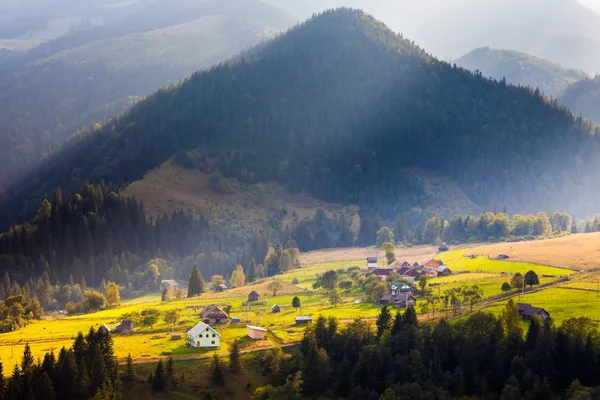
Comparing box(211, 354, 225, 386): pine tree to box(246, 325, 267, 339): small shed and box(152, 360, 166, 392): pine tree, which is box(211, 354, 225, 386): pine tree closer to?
box(152, 360, 166, 392): pine tree

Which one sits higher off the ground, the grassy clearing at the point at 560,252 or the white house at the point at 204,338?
the grassy clearing at the point at 560,252

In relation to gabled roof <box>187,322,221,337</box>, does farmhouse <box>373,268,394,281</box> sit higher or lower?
higher

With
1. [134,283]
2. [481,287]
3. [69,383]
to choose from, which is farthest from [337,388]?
[134,283]

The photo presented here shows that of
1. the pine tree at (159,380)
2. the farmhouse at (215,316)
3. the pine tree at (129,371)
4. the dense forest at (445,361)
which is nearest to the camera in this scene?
the dense forest at (445,361)

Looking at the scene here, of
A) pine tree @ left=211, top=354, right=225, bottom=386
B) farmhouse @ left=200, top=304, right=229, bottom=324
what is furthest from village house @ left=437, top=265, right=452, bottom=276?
pine tree @ left=211, top=354, right=225, bottom=386

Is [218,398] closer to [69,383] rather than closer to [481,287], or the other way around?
[69,383]

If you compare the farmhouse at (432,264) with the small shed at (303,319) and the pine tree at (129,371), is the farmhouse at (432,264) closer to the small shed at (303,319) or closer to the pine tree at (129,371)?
the small shed at (303,319)

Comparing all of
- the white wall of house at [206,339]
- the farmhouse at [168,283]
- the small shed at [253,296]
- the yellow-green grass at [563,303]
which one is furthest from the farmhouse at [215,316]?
the farmhouse at [168,283]
